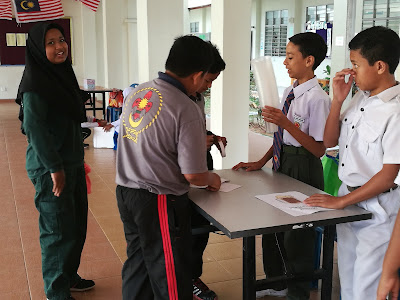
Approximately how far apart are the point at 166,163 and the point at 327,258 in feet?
3.09

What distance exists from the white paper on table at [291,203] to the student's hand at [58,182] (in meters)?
0.99

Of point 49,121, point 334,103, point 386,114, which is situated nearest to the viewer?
point 386,114

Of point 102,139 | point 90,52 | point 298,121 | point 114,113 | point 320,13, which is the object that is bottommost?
point 102,139

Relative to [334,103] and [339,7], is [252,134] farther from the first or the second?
[334,103]

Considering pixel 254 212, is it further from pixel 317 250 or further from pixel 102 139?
pixel 102 139

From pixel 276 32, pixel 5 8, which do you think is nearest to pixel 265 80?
pixel 5 8

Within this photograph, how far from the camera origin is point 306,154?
2.52 meters

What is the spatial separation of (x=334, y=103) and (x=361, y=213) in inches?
A: 19.8

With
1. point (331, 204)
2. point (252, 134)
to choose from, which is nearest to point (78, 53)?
point (252, 134)

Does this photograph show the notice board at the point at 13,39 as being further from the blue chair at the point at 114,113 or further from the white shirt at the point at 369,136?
the white shirt at the point at 369,136

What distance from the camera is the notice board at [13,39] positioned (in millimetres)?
13438

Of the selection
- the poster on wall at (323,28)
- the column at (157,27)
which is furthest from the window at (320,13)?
the column at (157,27)

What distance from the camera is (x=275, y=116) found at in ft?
7.50

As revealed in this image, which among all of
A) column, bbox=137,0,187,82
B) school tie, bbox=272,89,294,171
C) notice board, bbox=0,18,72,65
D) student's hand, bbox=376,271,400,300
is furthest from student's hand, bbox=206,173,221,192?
notice board, bbox=0,18,72,65
